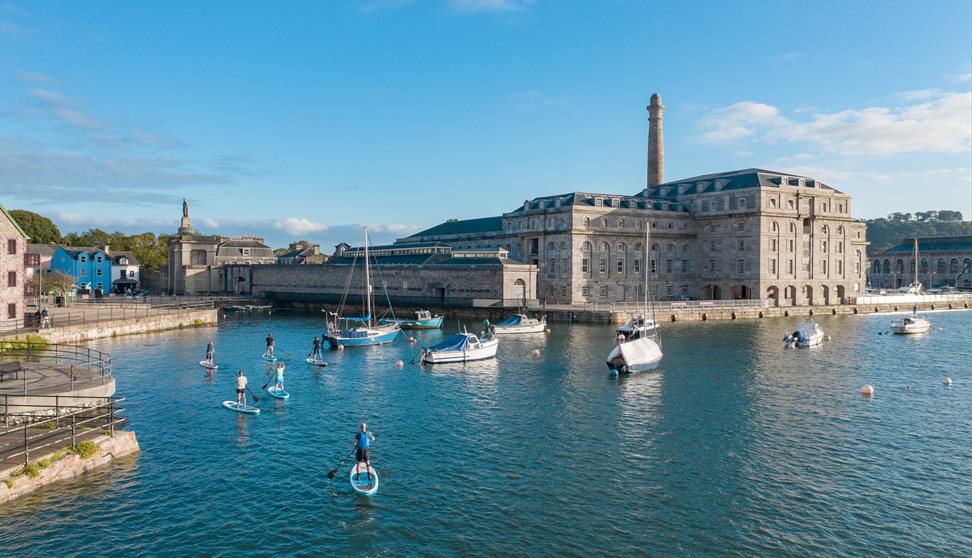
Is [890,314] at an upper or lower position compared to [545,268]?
lower

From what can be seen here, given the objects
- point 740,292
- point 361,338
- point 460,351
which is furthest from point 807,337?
point 740,292

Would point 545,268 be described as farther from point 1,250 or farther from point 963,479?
point 963,479

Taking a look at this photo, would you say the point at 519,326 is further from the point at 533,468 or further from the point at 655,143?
the point at 655,143

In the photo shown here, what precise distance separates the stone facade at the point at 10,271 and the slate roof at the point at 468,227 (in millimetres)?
67735

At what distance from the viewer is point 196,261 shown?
121 meters

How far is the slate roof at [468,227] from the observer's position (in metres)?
109

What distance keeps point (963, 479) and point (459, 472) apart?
17.4m

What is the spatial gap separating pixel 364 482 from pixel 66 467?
9.24 meters

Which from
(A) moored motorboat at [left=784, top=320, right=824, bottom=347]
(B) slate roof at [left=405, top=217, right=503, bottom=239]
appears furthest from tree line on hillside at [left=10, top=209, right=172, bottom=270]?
(A) moored motorboat at [left=784, top=320, right=824, bottom=347]

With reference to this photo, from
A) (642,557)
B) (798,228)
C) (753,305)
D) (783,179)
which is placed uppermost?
(783,179)

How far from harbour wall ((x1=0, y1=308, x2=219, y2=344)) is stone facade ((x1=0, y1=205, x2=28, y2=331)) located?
Answer: 84.6 inches

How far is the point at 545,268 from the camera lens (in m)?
91.9

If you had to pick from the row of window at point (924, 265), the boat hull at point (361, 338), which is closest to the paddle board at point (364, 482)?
the boat hull at point (361, 338)

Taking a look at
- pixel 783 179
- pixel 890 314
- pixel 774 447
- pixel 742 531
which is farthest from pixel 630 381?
pixel 890 314
